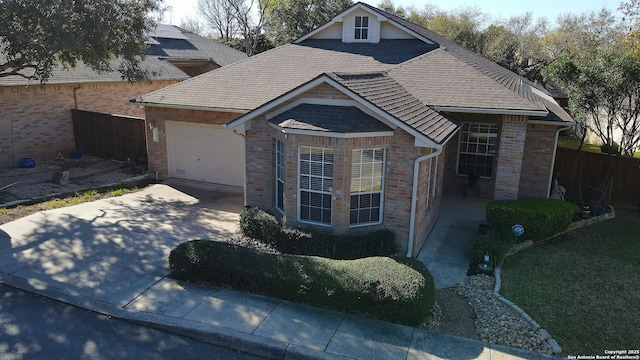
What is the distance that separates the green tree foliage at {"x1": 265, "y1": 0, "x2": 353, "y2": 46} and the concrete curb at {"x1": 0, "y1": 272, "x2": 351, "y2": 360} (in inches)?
1375

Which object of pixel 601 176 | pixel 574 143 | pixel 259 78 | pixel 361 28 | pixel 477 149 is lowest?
pixel 574 143

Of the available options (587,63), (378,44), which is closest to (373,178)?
(587,63)

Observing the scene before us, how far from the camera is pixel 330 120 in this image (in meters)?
10.5

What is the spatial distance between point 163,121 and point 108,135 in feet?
13.8

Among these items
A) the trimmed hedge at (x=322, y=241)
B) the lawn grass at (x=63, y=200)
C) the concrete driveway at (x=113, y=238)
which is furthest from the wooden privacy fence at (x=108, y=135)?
the trimmed hedge at (x=322, y=241)

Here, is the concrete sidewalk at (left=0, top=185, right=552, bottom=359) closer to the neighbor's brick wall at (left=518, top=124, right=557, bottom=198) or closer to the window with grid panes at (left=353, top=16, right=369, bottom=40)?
the neighbor's brick wall at (left=518, top=124, right=557, bottom=198)

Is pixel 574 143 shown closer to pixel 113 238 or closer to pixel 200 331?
pixel 113 238

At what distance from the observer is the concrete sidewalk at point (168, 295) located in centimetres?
740

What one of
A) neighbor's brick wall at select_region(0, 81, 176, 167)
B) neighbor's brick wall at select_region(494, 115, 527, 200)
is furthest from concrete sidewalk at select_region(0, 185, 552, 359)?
neighbor's brick wall at select_region(0, 81, 176, 167)

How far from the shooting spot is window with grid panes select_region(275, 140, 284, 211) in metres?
11.8

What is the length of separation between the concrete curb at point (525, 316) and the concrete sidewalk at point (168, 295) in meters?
0.43

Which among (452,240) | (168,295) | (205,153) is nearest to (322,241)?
(168,295)

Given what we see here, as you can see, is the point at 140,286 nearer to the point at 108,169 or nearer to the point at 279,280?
the point at 279,280

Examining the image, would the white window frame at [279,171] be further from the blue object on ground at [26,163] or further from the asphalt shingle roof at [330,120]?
the blue object on ground at [26,163]
